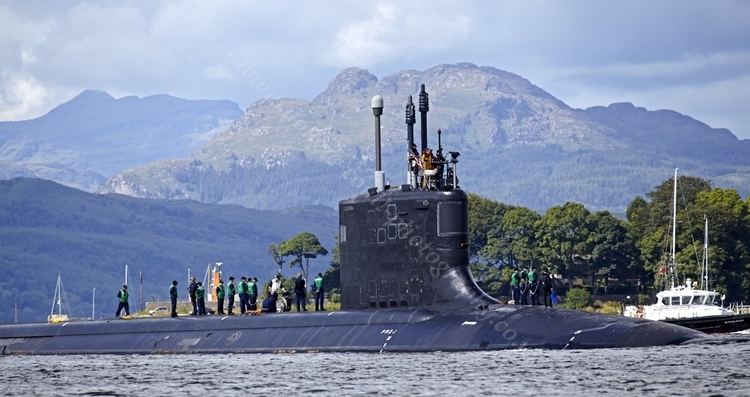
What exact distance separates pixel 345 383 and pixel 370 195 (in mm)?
9459

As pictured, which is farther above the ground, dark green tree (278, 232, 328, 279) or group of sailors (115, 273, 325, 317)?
dark green tree (278, 232, 328, 279)

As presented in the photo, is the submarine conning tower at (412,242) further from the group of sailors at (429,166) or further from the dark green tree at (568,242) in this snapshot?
the dark green tree at (568,242)

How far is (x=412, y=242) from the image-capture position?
45250 mm

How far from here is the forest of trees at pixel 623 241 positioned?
10519 centimetres

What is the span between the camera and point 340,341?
46.1m

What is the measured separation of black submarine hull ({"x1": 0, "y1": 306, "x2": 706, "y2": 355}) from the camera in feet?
141

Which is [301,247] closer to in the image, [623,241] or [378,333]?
[623,241]

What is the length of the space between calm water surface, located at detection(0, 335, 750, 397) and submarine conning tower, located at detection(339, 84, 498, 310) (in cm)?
236

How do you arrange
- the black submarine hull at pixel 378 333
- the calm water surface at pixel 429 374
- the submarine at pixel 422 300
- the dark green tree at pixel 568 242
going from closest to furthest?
the calm water surface at pixel 429 374, the black submarine hull at pixel 378 333, the submarine at pixel 422 300, the dark green tree at pixel 568 242

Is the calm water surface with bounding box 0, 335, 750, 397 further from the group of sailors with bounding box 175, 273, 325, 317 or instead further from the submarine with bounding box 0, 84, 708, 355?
the group of sailors with bounding box 175, 273, 325, 317

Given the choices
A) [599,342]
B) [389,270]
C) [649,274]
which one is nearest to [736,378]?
[599,342]

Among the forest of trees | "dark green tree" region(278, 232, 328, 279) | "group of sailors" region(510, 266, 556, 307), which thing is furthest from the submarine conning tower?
"dark green tree" region(278, 232, 328, 279)

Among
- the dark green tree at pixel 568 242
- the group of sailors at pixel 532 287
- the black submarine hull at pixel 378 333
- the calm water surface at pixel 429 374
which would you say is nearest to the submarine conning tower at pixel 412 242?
the black submarine hull at pixel 378 333

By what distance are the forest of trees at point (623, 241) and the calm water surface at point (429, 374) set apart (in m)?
58.0
